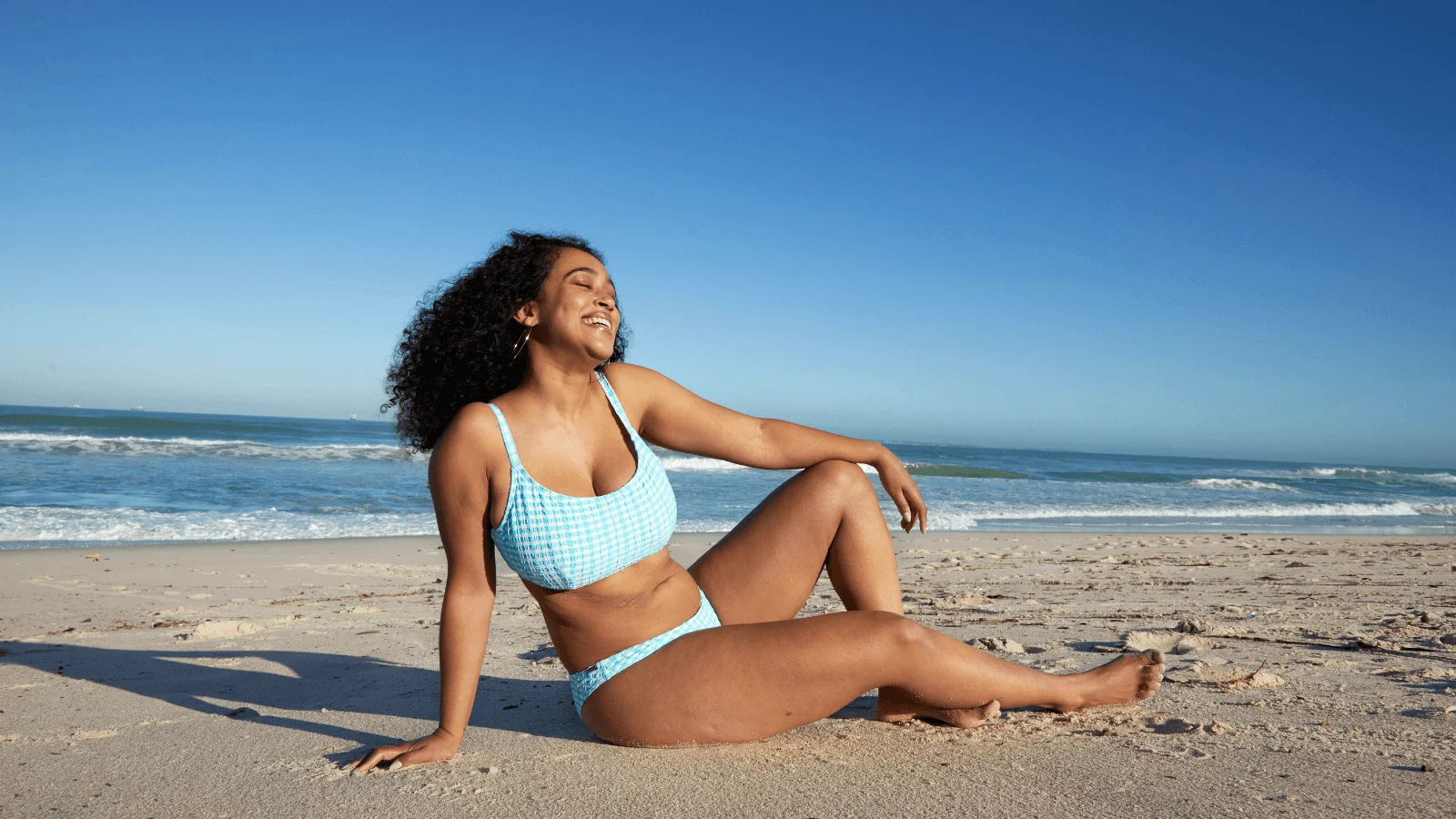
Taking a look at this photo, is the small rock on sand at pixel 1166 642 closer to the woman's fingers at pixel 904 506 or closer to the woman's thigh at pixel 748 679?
the woman's fingers at pixel 904 506

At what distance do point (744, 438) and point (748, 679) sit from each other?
2.91ft

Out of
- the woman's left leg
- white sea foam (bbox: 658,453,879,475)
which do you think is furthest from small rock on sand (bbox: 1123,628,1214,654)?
white sea foam (bbox: 658,453,879,475)

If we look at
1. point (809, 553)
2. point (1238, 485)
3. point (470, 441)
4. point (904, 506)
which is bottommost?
point (1238, 485)

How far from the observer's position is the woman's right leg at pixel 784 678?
2172 mm

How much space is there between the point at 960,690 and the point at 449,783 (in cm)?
134

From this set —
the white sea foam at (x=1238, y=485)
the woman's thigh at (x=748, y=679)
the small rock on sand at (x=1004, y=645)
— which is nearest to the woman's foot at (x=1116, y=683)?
the woman's thigh at (x=748, y=679)

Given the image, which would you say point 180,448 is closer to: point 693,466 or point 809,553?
point 693,466

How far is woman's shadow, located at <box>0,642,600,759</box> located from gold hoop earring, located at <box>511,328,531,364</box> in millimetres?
1141

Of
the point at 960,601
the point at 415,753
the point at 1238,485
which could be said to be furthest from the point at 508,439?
the point at 1238,485

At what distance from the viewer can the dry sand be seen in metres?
2.02

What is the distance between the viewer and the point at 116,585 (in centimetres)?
579

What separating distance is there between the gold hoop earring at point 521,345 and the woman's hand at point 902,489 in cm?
117

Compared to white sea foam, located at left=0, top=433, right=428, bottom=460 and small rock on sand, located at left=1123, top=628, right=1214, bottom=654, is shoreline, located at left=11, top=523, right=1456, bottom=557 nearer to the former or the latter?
small rock on sand, located at left=1123, top=628, right=1214, bottom=654

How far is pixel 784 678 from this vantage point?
2.18 m
